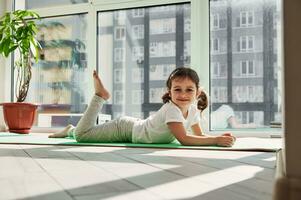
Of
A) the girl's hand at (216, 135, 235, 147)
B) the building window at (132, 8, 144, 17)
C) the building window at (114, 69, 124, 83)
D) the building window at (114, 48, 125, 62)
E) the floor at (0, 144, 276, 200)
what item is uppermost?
the building window at (132, 8, 144, 17)

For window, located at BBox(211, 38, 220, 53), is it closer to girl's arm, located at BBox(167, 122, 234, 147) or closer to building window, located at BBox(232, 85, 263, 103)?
building window, located at BBox(232, 85, 263, 103)

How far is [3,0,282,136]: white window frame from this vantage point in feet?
11.0

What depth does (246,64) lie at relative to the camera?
10.7ft

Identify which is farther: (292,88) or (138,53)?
(138,53)

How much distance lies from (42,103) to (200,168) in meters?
3.19

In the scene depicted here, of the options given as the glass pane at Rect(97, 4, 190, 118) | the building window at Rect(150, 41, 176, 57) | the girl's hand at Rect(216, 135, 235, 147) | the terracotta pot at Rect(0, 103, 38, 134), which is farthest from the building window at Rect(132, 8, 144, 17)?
the girl's hand at Rect(216, 135, 235, 147)

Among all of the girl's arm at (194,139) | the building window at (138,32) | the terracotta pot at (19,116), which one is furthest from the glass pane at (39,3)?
the girl's arm at (194,139)

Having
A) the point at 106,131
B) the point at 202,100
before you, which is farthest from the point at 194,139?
the point at 106,131

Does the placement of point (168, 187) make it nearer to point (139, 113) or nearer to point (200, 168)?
point (200, 168)

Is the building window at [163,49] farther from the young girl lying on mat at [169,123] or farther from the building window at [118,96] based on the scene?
the young girl lying on mat at [169,123]

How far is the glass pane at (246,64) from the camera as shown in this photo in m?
3.17

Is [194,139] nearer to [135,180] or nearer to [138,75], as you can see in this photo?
[135,180]

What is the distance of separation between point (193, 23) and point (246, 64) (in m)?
0.57

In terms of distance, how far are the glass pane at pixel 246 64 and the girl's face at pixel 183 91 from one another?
121cm
